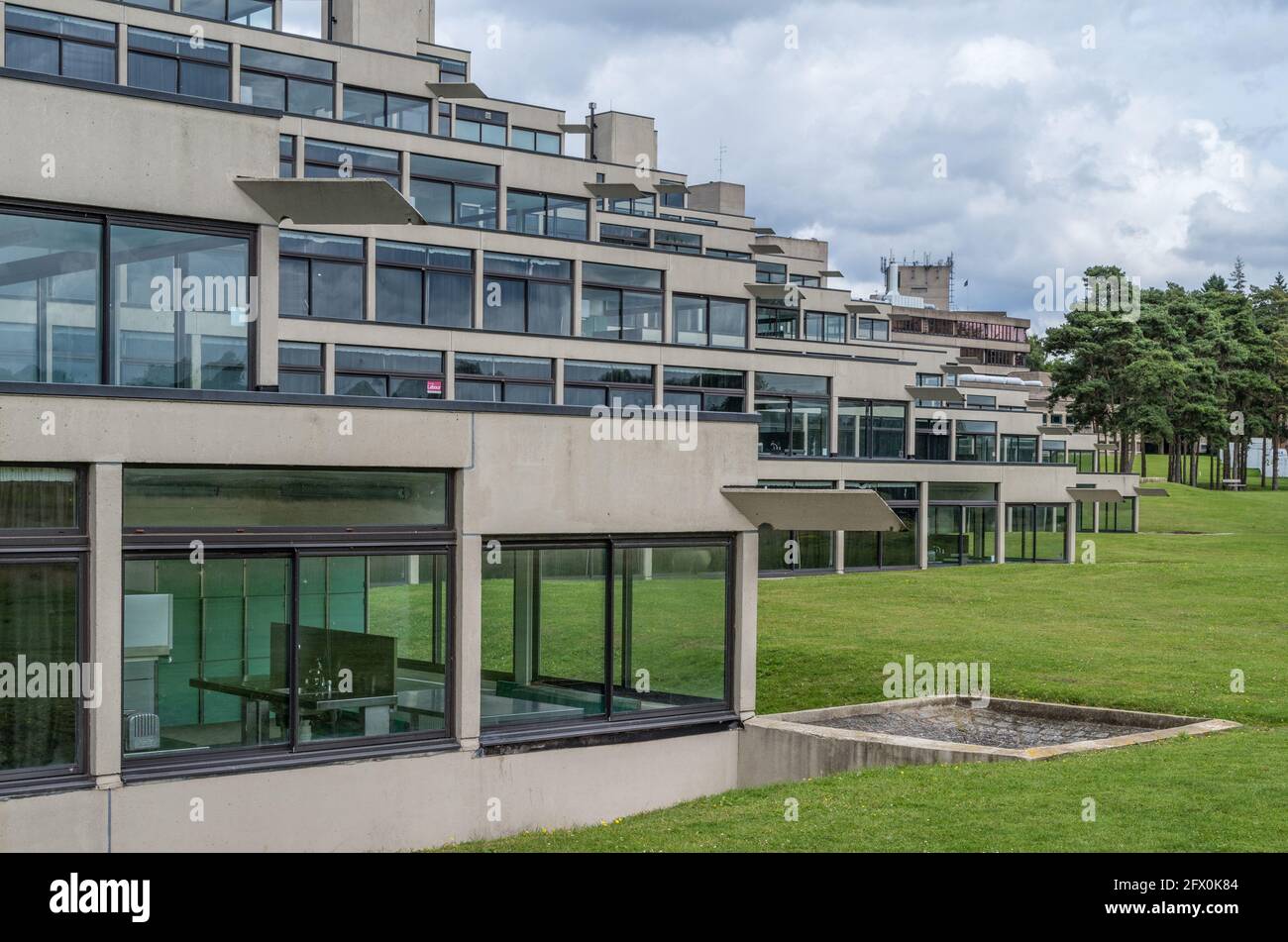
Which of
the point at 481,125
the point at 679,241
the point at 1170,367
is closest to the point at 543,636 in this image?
the point at 481,125

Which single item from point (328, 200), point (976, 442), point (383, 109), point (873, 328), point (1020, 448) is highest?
point (383, 109)

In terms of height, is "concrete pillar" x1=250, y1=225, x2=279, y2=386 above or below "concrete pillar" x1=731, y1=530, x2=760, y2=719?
above

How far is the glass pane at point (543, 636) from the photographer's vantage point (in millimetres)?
15469

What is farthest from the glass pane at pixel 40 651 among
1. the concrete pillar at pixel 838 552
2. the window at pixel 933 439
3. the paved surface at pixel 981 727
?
the window at pixel 933 439

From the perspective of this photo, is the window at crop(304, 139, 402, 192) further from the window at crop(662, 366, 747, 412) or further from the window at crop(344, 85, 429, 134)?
the window at crop(662, 366, 747, 412)

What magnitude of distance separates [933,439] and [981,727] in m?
38.0

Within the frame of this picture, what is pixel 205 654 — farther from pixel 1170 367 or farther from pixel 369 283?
pixel 1170 367

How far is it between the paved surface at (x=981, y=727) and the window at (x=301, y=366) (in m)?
23.4

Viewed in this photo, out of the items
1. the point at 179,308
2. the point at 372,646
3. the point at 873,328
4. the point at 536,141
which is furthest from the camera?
the point at 873,328

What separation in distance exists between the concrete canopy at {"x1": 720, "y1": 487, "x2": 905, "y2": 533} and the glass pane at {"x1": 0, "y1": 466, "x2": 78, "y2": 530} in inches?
291

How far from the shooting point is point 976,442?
2345 inches

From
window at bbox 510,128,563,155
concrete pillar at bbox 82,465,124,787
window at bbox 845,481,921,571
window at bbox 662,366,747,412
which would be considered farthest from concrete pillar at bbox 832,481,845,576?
concrete pillar at bbox 82,465,124,787

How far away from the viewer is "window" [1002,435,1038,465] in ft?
219
